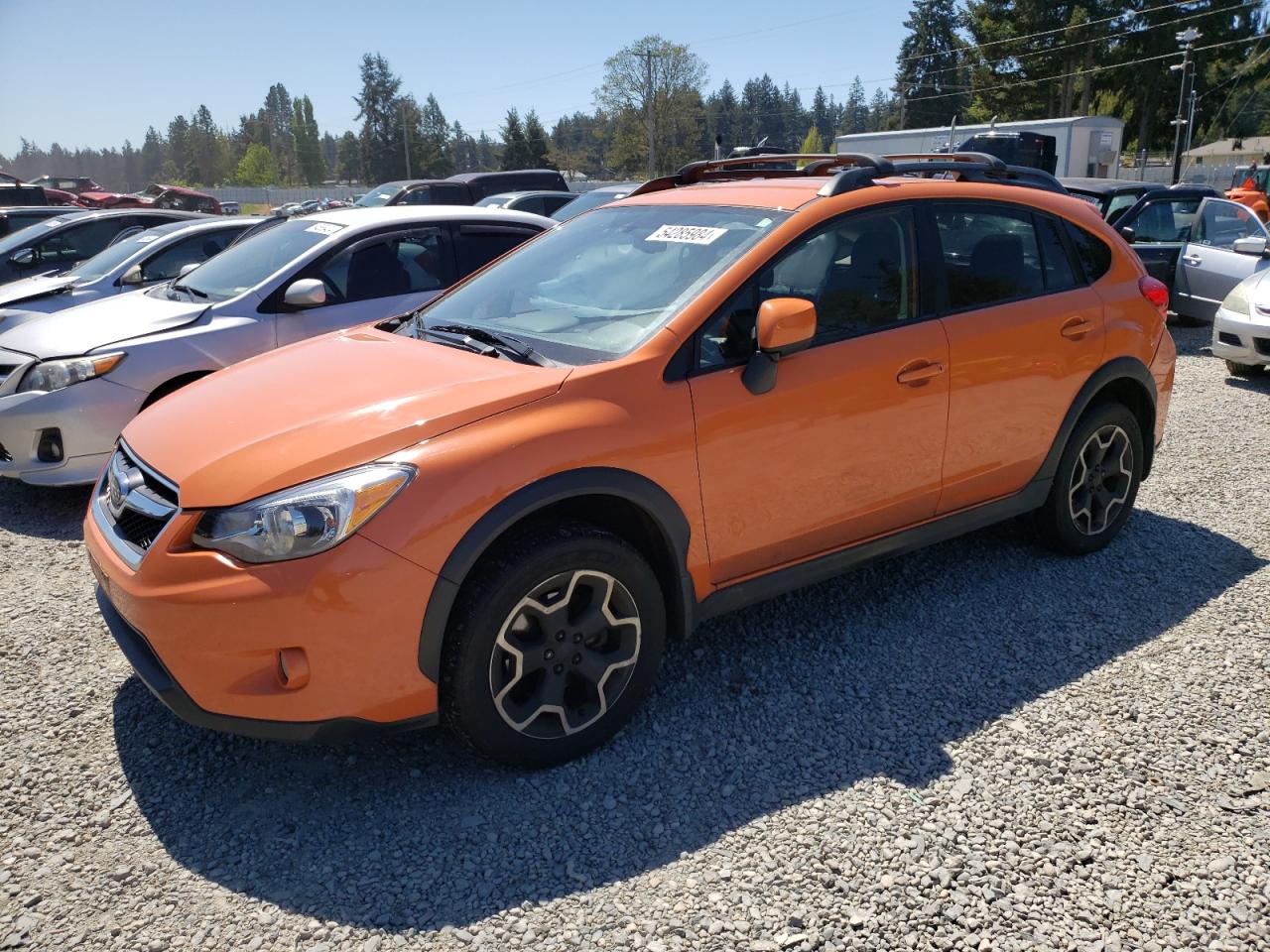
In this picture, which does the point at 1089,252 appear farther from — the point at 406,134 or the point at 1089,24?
the point at 406,134

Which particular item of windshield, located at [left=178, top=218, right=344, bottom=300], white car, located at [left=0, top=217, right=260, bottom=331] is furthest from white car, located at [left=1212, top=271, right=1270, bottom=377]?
white car, located at [left=0, top=217, right=260, bottom=331]

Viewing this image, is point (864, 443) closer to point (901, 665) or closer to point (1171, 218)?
point (901, 665)

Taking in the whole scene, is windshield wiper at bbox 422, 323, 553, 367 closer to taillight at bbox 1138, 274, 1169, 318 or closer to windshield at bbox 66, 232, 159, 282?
taillight at bbox 1138, 274, 1169, 318

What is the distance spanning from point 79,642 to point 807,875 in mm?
3073

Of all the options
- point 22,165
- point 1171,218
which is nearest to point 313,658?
point 1171,218

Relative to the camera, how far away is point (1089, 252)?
4375 mm

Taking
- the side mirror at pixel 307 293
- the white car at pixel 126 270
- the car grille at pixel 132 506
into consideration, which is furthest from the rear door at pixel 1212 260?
the car grille at pixel 132 506

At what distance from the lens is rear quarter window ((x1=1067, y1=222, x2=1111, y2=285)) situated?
433cm

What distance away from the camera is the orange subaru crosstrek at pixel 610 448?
2.57 meters

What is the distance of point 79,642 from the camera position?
3.88m

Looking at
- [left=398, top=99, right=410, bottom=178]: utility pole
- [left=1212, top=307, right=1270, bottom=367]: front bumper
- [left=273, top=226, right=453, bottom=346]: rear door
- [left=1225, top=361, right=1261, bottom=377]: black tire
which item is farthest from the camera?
[left=398, top=99, right=410, bottom=178]: utility pole

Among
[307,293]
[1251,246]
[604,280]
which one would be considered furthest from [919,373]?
[1251,246]

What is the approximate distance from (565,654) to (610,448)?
25.4 inches

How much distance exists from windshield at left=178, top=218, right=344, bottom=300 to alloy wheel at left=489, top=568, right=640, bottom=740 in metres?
4.12
